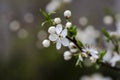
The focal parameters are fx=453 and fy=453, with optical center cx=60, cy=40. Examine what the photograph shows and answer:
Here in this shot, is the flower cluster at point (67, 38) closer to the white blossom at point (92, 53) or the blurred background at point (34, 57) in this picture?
the white blossom at point (92, 53)

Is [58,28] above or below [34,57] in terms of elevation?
above

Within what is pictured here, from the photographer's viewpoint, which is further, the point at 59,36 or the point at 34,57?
the point at 34,57

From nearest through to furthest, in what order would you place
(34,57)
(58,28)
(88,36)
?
1. (58,28)
2. (88,36)
3. (34,57)

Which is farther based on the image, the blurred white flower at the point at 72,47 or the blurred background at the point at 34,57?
the blurred background at the point at 34,57

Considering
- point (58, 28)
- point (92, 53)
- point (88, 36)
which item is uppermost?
point (58, 28)

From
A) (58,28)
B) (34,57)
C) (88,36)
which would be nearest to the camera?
(58,28)

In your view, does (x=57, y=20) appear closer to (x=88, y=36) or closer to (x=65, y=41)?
(x=65, y=41)

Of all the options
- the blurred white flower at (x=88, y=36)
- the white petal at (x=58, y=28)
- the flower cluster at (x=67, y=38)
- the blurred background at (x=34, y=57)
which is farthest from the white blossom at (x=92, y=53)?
the blurred background at (x=34, y=57)

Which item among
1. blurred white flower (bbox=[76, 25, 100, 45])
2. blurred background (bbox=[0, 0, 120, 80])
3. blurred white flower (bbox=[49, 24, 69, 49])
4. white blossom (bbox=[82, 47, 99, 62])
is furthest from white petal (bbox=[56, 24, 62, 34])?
blurred background (bbox=[0, 0, 120, 80])

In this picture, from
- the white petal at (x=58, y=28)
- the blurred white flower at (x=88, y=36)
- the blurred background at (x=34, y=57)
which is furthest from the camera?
the blurred background at (x=34, y=57)

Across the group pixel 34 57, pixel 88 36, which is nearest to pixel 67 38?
pixel 88 36

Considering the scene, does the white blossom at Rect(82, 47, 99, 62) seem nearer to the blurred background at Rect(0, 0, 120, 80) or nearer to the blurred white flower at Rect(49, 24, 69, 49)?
the blurred white flower at Rect(49, 24, 69, 49)
